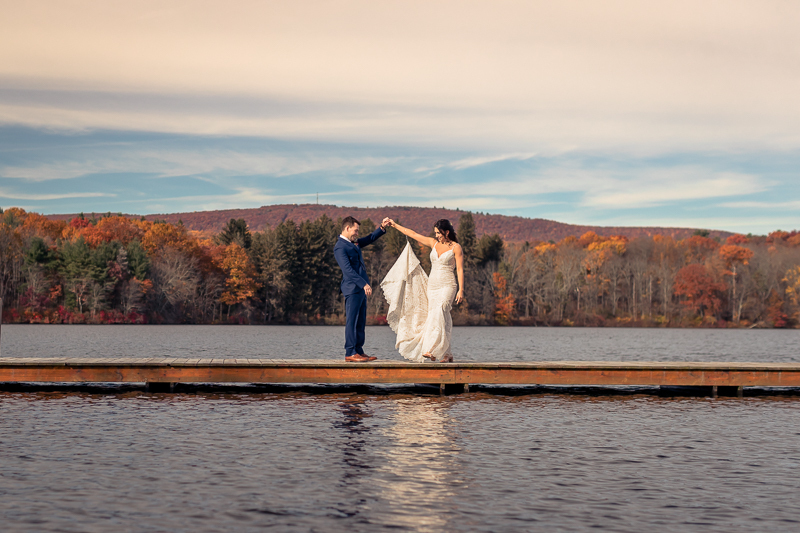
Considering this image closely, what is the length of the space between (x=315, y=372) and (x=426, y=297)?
7.63ft

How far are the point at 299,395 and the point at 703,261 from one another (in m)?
111

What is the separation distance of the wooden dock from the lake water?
41 centimetres

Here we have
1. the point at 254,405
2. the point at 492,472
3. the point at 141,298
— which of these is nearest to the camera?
the point at 492,472

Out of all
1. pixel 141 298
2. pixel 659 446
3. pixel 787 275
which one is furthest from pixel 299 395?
pixel 787 275

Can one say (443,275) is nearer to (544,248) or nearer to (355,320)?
(355,320)

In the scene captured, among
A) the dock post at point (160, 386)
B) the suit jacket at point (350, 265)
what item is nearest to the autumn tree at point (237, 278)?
the dock post at point (160, 386)

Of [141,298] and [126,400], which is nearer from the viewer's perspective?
[126,400]

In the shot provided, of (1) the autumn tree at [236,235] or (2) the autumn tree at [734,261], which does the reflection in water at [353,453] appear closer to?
(1) the autumn tree at [236,235]

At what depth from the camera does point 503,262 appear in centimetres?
10794

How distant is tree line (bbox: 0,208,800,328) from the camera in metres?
83.2

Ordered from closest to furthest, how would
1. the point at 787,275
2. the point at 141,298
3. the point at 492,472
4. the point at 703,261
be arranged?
the point at 492,472 < the point at 141,298 < the point at 787,275 < the point at 703,261

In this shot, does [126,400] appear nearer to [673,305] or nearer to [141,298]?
[141,298]

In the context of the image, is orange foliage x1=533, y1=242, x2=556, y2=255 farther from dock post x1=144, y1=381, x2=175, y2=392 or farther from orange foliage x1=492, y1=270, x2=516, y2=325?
dock post x1=144, y1=381, x2=175, y2=392

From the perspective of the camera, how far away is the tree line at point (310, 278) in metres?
83.2
